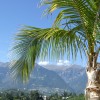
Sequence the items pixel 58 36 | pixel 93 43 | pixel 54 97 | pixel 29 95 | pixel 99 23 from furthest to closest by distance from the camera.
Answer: pixel 54 97
pixel 29 95
pixel 58 36
pixel 93 43
pixel 99 23

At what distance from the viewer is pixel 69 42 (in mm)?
6793

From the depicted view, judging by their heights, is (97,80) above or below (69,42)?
below

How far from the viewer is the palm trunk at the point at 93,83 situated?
5.92m

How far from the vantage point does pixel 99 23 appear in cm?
580

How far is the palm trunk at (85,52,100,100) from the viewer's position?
5.92 meters

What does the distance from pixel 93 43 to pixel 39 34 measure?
113 cm

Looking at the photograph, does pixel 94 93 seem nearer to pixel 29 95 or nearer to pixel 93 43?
pixel 93 43

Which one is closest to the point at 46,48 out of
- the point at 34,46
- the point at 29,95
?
the point at 34,46

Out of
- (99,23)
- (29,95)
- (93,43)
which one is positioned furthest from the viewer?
(29,95)

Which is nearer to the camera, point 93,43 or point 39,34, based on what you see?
point 93,43

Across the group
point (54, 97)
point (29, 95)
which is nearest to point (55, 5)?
point (29, 95)

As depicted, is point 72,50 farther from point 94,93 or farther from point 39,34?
point 94,93

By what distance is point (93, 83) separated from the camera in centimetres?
598

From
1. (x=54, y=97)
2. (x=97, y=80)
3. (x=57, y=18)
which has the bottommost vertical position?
(x=54, y=97)
